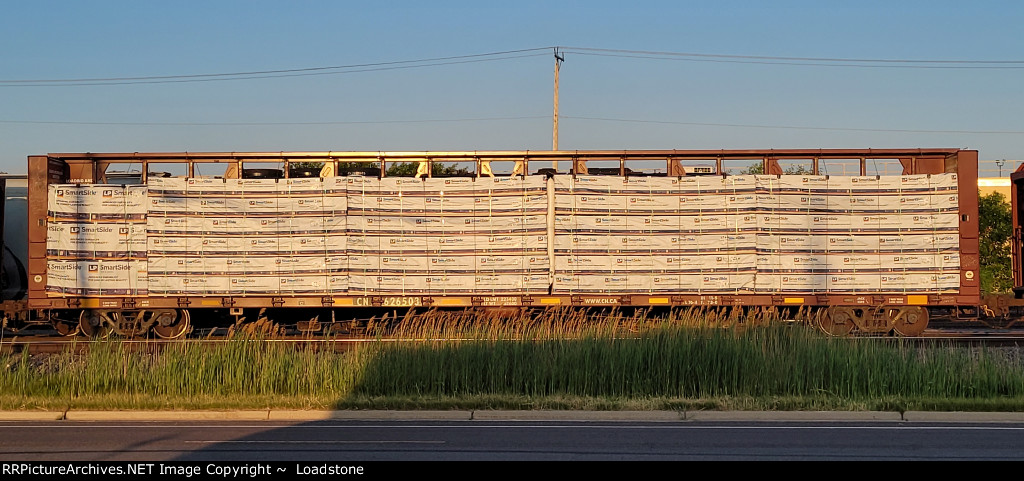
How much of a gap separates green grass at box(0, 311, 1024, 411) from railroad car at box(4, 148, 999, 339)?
5.54 metres

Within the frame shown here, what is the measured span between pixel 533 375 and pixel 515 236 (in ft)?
21.1

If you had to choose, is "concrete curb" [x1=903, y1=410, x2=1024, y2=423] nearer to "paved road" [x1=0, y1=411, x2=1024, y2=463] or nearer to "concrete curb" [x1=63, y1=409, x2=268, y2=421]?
"paved road" [x1=0, y1=411, x2=1024, y2=463]

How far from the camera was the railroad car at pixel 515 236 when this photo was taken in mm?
18000

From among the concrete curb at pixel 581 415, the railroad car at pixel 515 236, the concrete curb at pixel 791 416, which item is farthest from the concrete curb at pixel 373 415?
the railroad car at pixel 515 236

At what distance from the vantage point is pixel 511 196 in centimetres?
1808

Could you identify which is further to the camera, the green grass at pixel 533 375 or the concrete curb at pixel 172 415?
the green grass at pixel 533 375

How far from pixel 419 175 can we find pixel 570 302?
4.08 m

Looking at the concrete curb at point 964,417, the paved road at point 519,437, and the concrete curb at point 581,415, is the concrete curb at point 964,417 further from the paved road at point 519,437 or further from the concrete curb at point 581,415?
the concrete curb at point 581,415

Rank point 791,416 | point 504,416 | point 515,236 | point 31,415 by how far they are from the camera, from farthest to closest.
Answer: point 515,236 → point 31,415 → point 504,416 → point 791,416

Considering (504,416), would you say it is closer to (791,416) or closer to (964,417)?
(791,416)

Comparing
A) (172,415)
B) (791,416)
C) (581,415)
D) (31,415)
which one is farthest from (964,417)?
(31,415)

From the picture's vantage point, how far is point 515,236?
18.1 metres

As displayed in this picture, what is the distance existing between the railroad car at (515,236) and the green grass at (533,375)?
5.54 metres
